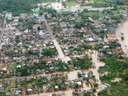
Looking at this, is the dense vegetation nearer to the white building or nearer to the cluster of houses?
the cluster of houses

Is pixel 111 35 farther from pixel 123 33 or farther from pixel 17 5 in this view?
pixel 17 5

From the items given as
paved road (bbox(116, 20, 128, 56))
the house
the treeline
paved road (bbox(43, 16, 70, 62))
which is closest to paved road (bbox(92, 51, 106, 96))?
paved road (bbox(43, 16, 70, 62))

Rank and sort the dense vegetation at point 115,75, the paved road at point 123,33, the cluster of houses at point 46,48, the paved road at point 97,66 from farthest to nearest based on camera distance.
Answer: the paved road at point 123,33 < the cluster of houses at point 46,48 < the paved road at point 97,66 < the dense vegetation at point 115,75

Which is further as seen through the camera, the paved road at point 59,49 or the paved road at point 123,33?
the paved road at point 123,33

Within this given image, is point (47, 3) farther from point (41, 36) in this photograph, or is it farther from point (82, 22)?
point (41, 36)

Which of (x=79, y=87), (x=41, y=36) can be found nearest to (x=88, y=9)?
(x=41, y=36)

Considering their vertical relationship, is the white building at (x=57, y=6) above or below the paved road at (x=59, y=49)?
above

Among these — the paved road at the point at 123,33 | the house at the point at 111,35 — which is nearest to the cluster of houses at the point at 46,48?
the house at the point at 111,35

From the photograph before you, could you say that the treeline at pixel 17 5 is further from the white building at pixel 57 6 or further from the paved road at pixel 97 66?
the paved road at pixel 97 66
